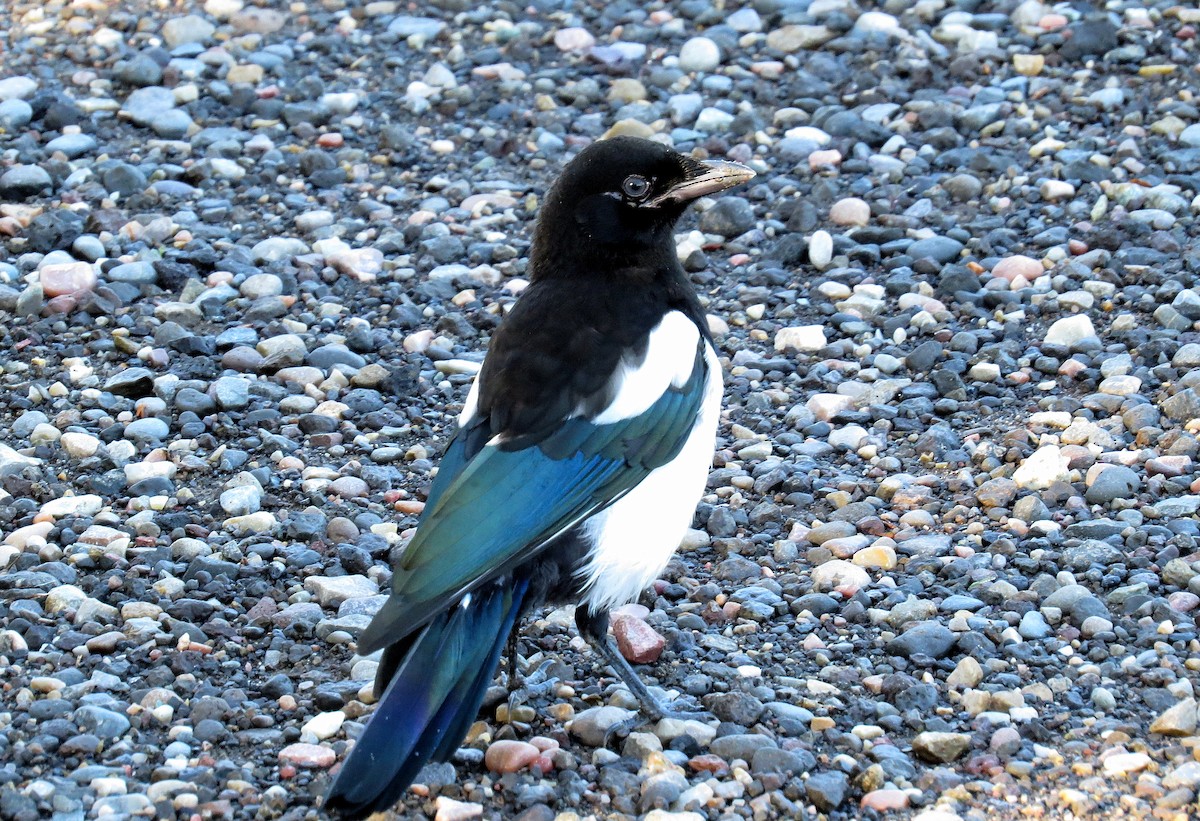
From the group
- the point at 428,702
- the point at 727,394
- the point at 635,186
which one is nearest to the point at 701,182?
the point at 635,186

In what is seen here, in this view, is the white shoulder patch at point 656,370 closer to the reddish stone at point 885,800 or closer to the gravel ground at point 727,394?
the gravel ground at point 727,394

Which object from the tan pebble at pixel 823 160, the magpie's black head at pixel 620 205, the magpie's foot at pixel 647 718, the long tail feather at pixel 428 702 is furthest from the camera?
the tan pebble at pixel 823 160

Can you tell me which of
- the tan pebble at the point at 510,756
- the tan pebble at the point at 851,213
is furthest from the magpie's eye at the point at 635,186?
the tan pebble at the point at 851,213

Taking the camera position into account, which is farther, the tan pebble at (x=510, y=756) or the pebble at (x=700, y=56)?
the pebble at (x=700, y=56)

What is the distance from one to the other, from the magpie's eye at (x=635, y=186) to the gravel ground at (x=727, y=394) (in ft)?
3.14

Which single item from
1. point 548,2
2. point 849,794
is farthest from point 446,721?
point 548,2

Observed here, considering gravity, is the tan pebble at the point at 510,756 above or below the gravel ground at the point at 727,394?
above

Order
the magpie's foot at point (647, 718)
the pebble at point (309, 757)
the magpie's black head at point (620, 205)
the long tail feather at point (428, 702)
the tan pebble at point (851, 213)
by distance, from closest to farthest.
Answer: the long tail feather at point (428, 702), the pebble at point (309, 757), the magpie's foot at point (647, 718), the magpie's black head at point (620, 205), the tan pebble at point (851, 213)

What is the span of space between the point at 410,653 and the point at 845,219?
Answer: 3249 millimetres

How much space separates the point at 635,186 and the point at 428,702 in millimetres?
1526

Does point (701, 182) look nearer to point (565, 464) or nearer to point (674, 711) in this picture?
point (565, 464)

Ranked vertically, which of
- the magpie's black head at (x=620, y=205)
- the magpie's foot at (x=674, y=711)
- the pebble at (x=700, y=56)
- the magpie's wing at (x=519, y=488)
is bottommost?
the pebble at (x=700, y=56)

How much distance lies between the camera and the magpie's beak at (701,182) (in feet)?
13.5

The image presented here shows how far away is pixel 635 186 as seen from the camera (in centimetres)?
412
